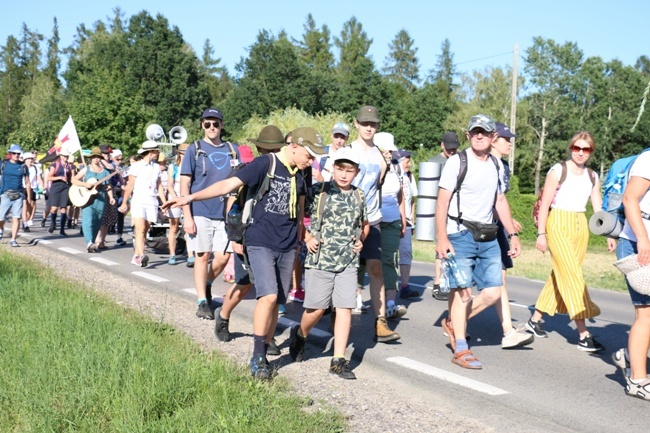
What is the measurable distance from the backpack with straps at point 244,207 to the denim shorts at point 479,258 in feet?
5.42

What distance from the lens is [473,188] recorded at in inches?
268

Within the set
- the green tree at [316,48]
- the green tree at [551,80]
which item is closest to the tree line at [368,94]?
the green tree at [551,80]

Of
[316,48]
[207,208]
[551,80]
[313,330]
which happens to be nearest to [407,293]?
[313,330]

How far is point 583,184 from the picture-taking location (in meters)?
7.68

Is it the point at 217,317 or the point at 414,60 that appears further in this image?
the point at 414,60

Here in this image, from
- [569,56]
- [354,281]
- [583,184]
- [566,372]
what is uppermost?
[569,56]

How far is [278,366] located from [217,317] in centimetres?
110

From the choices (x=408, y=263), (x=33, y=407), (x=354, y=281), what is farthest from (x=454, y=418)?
(x=408, y=263)

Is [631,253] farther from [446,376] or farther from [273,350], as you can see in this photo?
[273,350]

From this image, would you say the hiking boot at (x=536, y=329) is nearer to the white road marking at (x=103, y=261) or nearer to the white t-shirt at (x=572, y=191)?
the white t-shirt at (x=572, y=191)

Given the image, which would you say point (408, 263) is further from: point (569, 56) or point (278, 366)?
point (569, 56)

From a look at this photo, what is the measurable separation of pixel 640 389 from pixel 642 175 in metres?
1.48

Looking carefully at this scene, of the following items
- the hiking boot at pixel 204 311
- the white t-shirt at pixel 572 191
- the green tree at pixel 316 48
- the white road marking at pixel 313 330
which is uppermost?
the green tree at pixel 316 48

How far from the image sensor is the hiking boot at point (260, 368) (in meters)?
5.78
